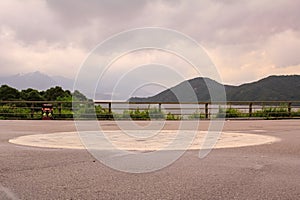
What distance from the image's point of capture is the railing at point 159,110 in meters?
22.8

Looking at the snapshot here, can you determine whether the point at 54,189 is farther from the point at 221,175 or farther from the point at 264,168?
the point at 264,168

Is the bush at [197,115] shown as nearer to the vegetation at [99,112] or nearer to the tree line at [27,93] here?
the vegetation at [99,112]

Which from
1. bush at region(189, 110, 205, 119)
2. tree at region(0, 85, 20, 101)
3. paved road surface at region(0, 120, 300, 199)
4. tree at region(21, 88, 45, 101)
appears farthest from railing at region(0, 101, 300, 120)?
paved road surface at region(0, 120, 300, 199)

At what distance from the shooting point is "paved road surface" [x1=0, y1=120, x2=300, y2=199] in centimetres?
459

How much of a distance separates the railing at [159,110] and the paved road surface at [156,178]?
47.3 ft

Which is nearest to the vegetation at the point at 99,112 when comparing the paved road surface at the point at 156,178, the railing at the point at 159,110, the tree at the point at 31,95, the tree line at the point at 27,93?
the railing at the point at 159,110

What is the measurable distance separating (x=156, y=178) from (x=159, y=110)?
17.8 meters

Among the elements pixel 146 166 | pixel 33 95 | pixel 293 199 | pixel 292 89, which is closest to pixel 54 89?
pixel 33 95

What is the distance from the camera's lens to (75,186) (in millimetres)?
4949

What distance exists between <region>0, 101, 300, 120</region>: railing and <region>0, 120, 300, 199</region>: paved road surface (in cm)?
1441

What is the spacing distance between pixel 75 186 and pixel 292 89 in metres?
51.2

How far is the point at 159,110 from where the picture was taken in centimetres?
2328

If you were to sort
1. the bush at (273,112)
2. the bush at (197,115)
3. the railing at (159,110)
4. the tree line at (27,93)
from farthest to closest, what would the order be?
the tree line at (27,93), the bush at (273,112), the bush at (197,115), the railing at (159,110)

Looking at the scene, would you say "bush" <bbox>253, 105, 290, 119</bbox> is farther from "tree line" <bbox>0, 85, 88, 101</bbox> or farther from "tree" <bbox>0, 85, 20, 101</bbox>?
"tree" <bbox>0, 85, 20, 101</bbox>
